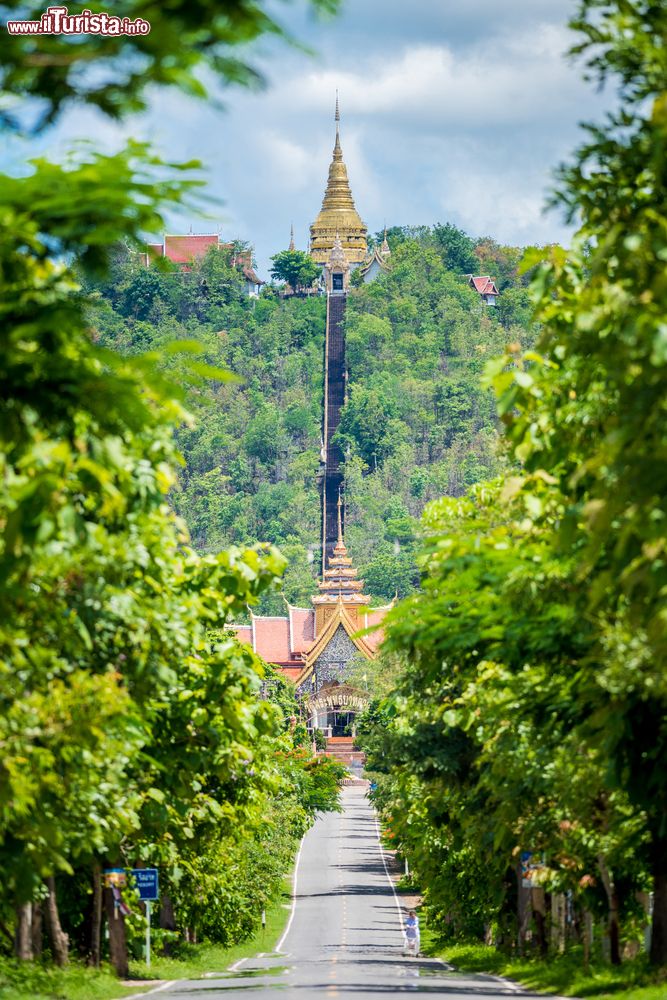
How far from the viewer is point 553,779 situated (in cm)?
2628

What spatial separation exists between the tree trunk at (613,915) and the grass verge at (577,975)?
0.23m

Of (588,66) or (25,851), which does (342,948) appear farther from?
(588,66)

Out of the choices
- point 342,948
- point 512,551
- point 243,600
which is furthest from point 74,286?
point 342,948

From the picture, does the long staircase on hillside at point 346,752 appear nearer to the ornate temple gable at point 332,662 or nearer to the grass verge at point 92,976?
the ornate temple gable at point 332,662

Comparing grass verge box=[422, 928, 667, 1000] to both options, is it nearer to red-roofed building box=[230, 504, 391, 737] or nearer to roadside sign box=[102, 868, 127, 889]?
roadside sign box=[102, 868, 127, 889]

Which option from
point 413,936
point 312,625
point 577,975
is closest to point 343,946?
point 413,936

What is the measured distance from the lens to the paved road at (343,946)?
28.8 meters

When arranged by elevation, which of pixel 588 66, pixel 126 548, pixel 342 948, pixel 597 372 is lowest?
pixel 342 948

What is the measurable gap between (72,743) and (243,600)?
18.4 feet

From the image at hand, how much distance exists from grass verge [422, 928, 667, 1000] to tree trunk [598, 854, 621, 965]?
0.76 feet

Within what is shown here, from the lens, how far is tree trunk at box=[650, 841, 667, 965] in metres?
25.5

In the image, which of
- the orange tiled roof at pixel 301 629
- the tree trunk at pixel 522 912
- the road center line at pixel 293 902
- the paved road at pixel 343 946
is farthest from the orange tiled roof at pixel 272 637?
the tree trunk at pixel 522 912

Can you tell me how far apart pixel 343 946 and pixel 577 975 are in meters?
24.1

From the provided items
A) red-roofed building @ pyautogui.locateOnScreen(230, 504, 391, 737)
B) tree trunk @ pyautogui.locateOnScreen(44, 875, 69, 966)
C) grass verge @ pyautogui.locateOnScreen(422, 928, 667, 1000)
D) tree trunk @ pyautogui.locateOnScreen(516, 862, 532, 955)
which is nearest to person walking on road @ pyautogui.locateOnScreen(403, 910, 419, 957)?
grass verge @ pyautogui.locateOnScreen(422, 928, 667, 1000)
